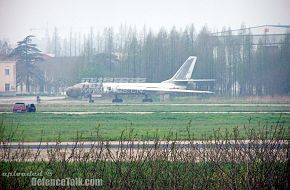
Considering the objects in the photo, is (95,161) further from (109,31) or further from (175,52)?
(109,31)

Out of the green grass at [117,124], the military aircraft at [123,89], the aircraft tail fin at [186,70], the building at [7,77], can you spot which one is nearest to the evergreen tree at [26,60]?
the building at [7,77]

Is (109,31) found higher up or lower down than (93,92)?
higher up

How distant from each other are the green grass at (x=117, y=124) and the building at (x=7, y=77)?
12.0 meters

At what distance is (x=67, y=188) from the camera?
7902 millimetres

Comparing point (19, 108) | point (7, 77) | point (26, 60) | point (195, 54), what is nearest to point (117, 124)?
point (19, 108)

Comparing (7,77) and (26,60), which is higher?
(26,60)

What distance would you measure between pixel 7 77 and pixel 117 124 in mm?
20379

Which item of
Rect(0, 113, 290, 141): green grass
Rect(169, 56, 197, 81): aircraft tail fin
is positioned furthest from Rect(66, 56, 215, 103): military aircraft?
Rect(0, 113, 290, 141): green grass

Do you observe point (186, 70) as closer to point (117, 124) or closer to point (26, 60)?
point (26, 60)

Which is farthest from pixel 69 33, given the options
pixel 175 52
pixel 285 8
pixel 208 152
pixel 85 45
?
pixel 208 152

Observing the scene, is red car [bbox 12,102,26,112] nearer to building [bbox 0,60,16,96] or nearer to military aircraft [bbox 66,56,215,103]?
building [bbox 0,60,16,96]

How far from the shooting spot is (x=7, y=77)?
140 feet

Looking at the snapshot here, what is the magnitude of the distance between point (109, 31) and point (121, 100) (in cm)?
1520

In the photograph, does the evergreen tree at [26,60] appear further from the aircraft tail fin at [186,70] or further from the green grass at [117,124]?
the green grass at [117,124]
